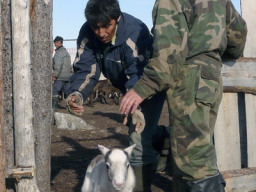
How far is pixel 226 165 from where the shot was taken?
5.84m

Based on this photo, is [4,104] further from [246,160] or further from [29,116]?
[246,160]

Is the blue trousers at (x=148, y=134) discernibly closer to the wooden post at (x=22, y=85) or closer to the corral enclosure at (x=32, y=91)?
the corral enclosure at (x=32, y=91)

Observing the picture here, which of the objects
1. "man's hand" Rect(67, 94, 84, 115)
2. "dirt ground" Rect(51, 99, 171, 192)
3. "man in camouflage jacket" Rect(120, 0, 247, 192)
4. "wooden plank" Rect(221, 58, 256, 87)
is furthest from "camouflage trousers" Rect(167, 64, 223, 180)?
"dirt ground" Rect(51, 99, 171, 192)

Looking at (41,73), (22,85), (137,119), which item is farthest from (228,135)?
(22,85)

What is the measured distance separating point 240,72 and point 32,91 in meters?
2.00

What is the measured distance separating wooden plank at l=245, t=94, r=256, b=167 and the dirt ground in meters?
1.17

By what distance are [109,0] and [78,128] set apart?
8.22m

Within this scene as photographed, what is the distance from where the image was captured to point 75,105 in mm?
5320

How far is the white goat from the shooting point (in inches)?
205

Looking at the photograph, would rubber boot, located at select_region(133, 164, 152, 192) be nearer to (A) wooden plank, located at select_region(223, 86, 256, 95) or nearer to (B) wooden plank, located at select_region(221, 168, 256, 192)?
(B) wooden plank, located at select_region(221, 168, 256, 192)

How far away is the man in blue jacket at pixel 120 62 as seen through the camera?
5.23 m

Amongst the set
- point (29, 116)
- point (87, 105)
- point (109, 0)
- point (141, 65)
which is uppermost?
point (109, 0)

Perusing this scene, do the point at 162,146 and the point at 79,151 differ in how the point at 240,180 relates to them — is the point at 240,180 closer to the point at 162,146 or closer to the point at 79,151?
the point at 162,146

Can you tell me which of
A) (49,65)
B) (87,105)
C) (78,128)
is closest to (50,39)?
(49,65)
